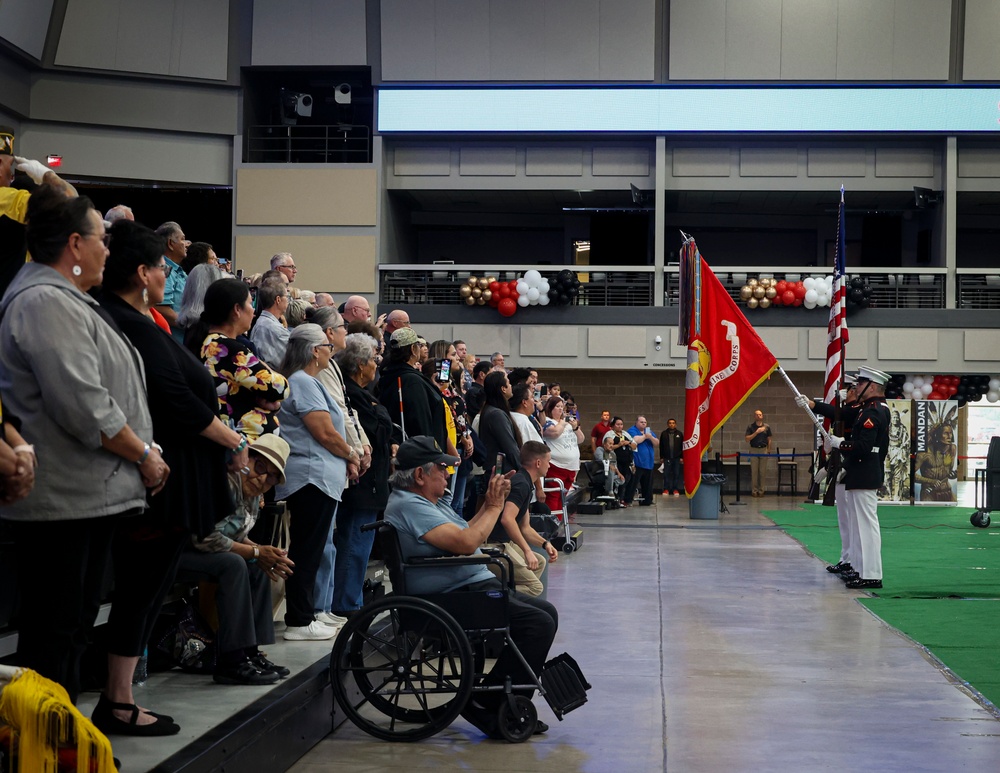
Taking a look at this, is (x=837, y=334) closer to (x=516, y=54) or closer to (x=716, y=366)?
(x=716, y=366)

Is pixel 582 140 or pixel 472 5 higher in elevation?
pixel 472 5

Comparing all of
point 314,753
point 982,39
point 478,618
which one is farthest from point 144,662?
point 982,39

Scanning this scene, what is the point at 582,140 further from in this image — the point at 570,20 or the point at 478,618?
the point at 478,618

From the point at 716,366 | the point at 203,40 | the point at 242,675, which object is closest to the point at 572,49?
the point at 203,40

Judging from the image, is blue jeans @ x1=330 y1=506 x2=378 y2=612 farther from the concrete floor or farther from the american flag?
the american flag

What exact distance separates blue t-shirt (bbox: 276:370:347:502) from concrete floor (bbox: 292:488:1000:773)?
1092 millimetres

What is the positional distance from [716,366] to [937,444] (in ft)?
31.4

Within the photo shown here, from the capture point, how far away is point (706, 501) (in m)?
17.2

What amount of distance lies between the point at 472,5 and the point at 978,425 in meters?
19.0

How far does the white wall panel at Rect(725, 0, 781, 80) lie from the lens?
2222 cm

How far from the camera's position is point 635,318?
22.6 m

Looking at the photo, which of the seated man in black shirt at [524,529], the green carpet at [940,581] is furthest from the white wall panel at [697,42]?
the seated man in black shirt at [524,529]

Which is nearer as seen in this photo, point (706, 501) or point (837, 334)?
point (837, 334)

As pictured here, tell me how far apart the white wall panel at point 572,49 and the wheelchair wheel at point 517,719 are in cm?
1897
